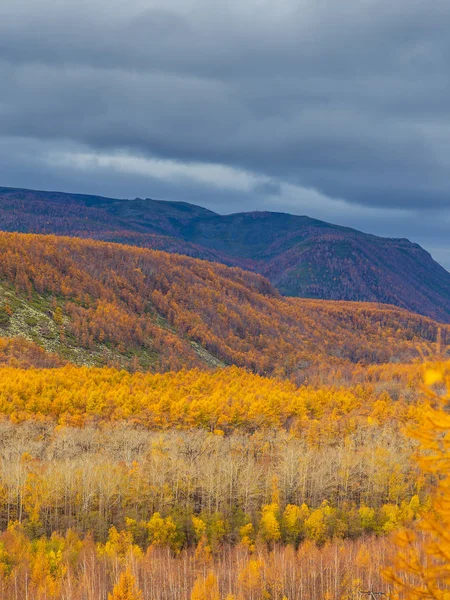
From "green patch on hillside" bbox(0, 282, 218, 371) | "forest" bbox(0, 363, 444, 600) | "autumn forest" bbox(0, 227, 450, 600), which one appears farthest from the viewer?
"green patch on hillside" bbox(0, 282, 218, 371)

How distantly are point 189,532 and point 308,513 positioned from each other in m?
16.8

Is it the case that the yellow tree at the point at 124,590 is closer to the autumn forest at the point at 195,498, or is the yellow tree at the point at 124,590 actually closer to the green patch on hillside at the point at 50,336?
the autumn forest at the point at 195,498

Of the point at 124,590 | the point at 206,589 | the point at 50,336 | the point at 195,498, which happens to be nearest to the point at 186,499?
the point at 195,498

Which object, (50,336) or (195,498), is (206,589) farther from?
(50,336)

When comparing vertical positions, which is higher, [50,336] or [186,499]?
[50,336]

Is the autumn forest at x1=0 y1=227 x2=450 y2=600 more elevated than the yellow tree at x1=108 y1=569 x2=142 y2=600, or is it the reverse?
the yellow tree at x1=108 y1=569 x2=142 y2=600

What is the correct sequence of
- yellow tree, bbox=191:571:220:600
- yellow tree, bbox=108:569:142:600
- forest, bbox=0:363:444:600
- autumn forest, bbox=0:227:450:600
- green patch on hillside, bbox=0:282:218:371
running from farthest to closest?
green patch on hillside, bbox=0:282:218:371
forest, bbox=0:363:444:600
autumn forest, bbox=0:227:450:600
yellow tree, bbox=191:571:220:600
yellow tree, bbox=108:569:142:600

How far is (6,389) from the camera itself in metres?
113

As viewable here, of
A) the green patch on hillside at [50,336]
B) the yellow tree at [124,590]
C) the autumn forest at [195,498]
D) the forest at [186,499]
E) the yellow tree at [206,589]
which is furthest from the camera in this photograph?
the green patch on hillside at [50,336]

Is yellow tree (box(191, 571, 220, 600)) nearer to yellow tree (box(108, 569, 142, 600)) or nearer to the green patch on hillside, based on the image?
yellow tree (box(108, 569, 142, 600))

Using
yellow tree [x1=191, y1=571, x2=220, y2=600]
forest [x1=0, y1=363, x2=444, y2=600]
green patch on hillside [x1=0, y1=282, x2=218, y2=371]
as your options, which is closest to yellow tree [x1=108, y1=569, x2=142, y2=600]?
forest [x1=0, y1=363, x2=444, y2=600]

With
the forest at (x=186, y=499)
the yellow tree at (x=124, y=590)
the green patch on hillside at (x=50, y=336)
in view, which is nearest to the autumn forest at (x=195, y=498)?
the yellow tree at (x=124, y=590)

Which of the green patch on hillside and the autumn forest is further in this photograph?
the green patch on hillside

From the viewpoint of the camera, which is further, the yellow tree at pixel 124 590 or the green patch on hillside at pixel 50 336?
the green patch on hillside at pixel 50 336
